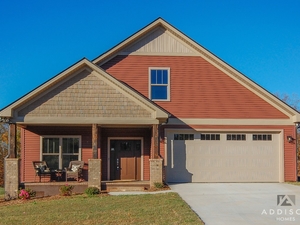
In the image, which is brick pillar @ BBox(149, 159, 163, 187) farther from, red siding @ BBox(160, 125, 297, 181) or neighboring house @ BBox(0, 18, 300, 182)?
red siding @ BBox(160, 125, 297, 181)

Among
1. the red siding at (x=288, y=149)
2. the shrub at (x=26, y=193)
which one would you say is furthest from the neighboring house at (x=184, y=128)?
the shrub at (x=26, y=193)

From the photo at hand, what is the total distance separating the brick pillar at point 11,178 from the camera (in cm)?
1498

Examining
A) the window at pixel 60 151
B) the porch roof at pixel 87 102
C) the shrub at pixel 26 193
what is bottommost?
the shrub at pixel 26 193

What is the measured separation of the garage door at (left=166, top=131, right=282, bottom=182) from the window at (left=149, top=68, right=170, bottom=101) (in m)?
1.93

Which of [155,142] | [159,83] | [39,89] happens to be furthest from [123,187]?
[159,83]

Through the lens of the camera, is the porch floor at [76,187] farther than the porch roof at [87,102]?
No

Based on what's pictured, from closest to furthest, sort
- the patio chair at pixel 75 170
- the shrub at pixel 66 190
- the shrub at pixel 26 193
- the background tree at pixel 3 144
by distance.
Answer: the shrub at pixel 26 193 < the shrub at pixel 66 190 < the patio chair at pixel 75 170 < the background tree at pixel 3 144

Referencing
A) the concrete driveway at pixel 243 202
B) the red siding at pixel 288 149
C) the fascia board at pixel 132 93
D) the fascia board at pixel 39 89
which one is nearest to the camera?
the concrete driveway at pixel 243 202

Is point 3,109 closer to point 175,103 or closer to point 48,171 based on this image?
point 48,171

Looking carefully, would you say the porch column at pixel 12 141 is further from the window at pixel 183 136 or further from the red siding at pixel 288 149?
the red siding at pixel 288 149

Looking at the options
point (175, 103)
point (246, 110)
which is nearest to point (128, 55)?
point (175, 103)

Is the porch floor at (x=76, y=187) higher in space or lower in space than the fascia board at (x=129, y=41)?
lower

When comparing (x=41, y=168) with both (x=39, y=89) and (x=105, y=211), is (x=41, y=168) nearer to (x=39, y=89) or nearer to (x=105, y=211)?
(x=39, y=89)

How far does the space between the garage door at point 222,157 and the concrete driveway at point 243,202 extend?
3.01ft
